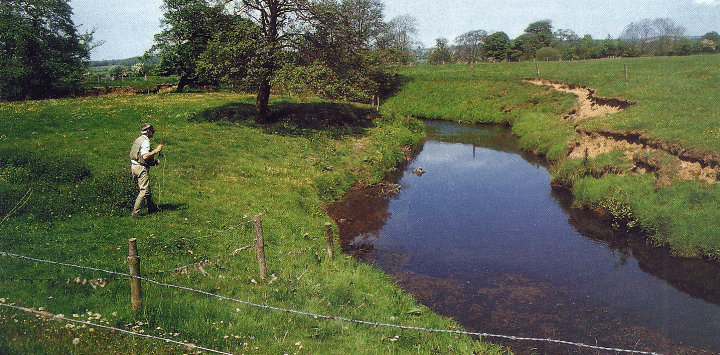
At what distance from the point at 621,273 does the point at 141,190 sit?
15093 millimetres

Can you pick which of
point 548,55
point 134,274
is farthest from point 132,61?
point 134,274

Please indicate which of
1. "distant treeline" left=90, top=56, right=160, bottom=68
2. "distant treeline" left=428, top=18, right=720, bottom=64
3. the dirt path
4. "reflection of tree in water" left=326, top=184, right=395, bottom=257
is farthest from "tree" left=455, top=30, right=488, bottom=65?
"reflection of tree in water" left=326, top=184, right=395, bottom=257

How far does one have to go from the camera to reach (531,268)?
14.8 meters

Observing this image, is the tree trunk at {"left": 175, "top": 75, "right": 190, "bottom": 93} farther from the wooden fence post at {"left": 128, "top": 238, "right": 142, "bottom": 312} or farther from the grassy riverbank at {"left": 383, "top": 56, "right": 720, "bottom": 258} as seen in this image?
the wooden fence post at {"left": 128, "top": 238, "right": 142, "bottom": 312}

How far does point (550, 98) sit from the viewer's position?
45.4 metres

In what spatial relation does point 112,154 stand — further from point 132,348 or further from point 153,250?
point 132,348

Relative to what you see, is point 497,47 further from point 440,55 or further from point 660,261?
point 660,261

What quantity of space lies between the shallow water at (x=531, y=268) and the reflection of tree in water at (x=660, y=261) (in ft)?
0.11

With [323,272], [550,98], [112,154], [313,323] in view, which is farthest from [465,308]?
[550,98]

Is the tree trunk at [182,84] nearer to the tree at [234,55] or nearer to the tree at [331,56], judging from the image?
the tree at [234,55]

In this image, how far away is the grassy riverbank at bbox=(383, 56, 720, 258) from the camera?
16484 mm

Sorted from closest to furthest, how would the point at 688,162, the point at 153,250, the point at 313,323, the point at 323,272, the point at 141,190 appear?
the point at 313,323
the point at 153,250
the point at 323,272
the point at 141,190
the point at 688,162

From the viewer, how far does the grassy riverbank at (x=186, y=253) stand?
26.3 feet

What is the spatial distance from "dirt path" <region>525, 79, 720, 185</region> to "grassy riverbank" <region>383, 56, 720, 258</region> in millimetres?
41
